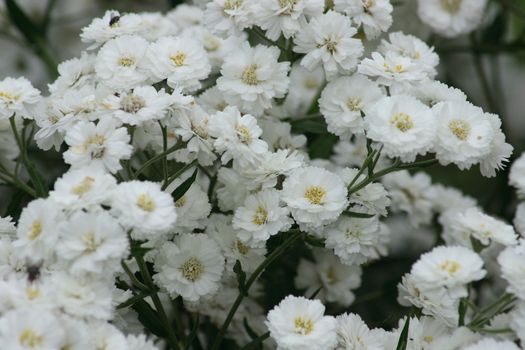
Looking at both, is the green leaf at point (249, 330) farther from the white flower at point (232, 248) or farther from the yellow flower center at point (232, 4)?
the yellow flower center at point (232, 4)

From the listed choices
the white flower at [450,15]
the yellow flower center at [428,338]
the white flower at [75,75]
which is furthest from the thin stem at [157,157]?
the white flower at [450,15]

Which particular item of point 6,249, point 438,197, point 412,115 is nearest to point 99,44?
point 6,249

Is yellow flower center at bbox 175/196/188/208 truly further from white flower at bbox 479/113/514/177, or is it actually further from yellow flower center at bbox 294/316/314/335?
white flower at bbox 479/113/514/177

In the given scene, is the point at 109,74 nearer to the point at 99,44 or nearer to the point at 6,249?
the point at 99,44

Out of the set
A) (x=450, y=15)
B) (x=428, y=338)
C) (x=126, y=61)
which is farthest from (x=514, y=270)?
(x=450, y=15)

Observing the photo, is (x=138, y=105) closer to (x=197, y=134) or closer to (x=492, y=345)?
(x=197, y=134)

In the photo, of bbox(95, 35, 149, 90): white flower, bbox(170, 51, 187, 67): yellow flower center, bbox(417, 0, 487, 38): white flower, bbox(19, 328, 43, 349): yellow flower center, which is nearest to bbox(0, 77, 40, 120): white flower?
bbox(95, 35, 149, 90): white flower

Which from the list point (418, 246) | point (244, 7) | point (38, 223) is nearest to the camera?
point (38, 223)
